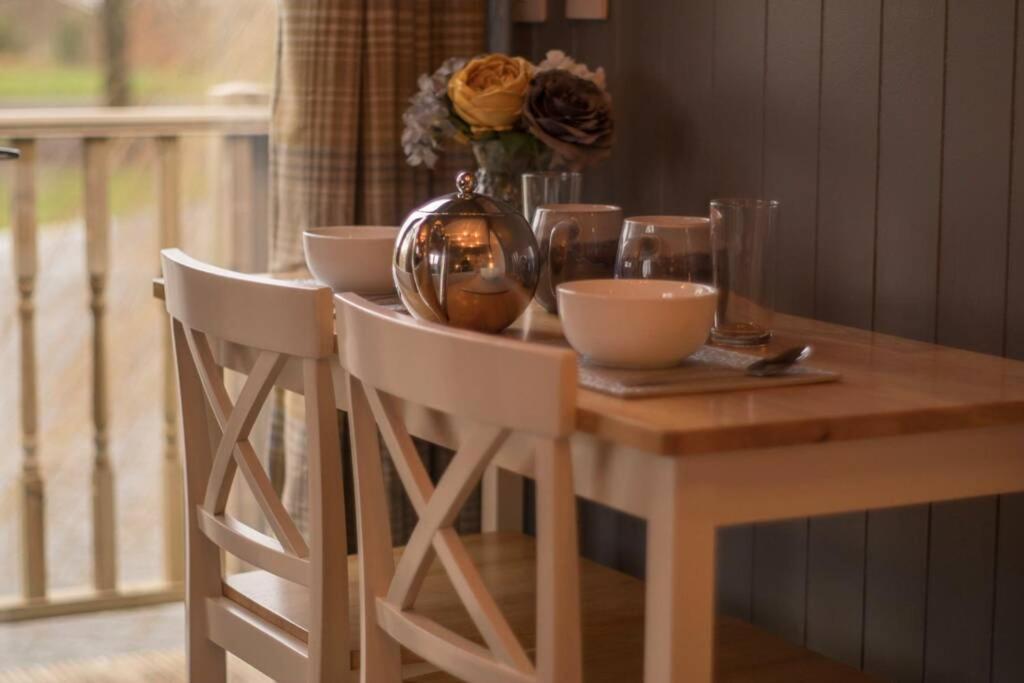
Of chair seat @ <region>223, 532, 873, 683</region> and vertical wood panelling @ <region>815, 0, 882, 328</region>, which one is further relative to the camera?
vertical wood panelling @ <region>815, 0, 882, 328</region>

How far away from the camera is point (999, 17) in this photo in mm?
1783

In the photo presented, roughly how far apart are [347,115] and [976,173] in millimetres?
1346

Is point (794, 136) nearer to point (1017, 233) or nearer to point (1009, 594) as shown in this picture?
point (1017, 233)

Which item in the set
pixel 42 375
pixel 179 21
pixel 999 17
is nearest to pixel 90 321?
pixel 42 375

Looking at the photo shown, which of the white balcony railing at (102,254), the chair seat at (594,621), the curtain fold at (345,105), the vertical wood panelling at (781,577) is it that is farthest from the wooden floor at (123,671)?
the vertical wood panelling at (781,577)

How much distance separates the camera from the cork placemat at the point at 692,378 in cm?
145

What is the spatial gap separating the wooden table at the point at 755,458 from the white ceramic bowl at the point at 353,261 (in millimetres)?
493

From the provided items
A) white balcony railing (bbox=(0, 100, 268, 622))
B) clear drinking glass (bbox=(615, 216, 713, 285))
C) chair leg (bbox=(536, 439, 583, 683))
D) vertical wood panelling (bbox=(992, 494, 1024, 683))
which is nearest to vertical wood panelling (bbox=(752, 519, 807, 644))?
vertical wood panelling (bbox=(992, 494, 1024, 683))

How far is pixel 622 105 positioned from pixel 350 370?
47.6 inches

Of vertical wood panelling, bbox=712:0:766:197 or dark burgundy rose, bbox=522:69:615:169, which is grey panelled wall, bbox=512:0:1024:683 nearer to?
vertical wood panelling, bbox=712:0:766:197

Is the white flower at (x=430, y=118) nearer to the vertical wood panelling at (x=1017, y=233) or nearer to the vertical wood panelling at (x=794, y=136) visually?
the vertical wood panelling at (x=794, y=136)

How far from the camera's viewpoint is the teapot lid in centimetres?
177

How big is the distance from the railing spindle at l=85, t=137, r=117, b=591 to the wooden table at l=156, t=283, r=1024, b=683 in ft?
5.52

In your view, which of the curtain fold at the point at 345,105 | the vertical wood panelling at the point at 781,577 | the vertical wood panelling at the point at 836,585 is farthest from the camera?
the curtain fold at the point at 345,105
